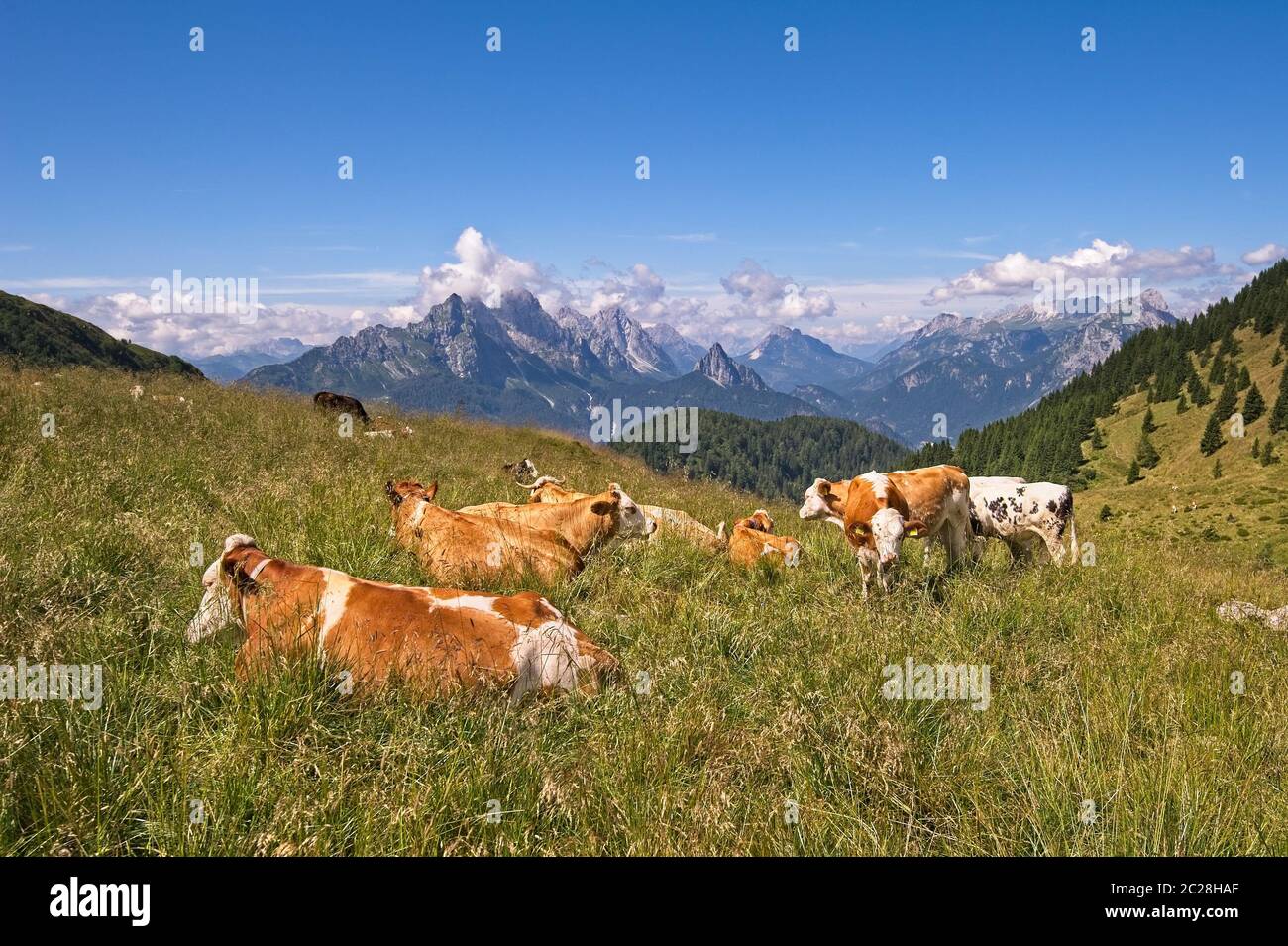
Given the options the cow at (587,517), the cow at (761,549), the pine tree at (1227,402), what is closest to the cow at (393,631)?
the cow at (587,517)

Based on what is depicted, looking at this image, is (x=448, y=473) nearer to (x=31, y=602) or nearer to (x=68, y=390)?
(x=68, y=390)

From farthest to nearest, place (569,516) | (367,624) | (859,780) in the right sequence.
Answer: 1. (569,516)
2. (367,624)
3. (859,780)

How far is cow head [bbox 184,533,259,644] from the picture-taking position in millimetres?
4301

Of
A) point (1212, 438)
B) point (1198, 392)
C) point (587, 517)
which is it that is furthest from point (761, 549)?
point (1198, 392)

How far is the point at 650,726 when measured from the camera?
3.86 meters

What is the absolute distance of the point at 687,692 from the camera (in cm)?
451

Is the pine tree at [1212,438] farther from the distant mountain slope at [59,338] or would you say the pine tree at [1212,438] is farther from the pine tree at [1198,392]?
the distant mountain slope at [59,338]

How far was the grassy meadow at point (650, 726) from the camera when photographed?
295 cm

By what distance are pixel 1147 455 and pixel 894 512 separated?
499 ft

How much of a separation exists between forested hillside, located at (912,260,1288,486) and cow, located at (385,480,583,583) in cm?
14077

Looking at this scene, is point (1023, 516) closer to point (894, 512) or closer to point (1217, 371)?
point (894, 512)
